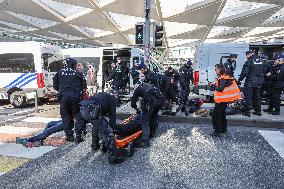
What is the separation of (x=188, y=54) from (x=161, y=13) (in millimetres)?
20301

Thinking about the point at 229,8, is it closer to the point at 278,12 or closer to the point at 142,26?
the point at 278,12

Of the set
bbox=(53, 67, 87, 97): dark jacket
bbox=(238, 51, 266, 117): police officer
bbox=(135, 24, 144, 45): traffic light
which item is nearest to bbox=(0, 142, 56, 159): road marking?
bbox=(53, 67, 87, 97): dark jacket

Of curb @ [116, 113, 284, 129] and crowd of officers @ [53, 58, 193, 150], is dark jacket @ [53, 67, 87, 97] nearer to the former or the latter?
crowd of officers @ [53, 58, 193, 150]

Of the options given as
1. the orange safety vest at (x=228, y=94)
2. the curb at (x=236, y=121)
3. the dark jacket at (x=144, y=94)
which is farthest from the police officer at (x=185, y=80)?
the dark jacket at (x=144, y=94)

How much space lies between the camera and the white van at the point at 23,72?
11492mm

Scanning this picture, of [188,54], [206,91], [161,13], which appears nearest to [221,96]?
[206,91]

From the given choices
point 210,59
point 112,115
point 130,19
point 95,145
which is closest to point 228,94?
point 112,115

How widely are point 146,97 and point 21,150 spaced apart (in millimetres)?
2644

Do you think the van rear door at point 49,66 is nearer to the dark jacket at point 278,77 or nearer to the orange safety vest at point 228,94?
the orange safety vest at point 228,94

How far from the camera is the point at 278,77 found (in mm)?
8062

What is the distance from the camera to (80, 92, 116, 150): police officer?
4688mm

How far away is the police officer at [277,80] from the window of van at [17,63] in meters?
9.03

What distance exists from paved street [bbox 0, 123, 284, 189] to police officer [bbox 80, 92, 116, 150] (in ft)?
1.55

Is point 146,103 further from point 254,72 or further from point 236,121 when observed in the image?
point 254,72
